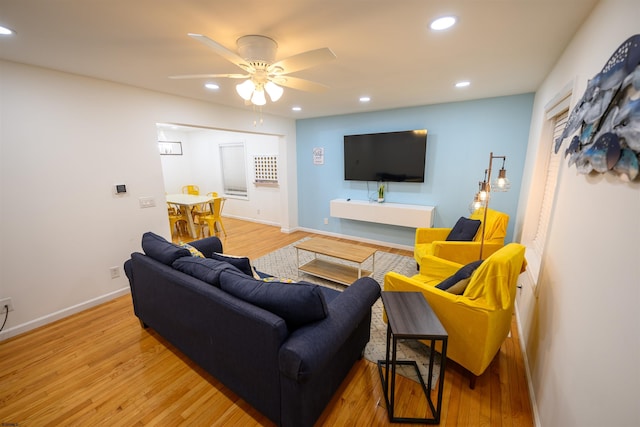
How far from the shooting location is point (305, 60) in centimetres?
151

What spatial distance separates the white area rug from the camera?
6.35 feet

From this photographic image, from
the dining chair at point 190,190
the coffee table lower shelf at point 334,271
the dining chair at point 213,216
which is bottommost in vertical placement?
the coffee table lower shelf at point 334,271

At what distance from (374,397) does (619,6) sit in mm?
2439

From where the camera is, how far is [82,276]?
8.59 feet

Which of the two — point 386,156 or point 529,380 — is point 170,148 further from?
point 529,380

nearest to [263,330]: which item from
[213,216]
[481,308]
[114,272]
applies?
[481,308]

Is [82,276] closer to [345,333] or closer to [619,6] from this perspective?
[345,333]

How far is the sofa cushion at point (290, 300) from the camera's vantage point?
1328 millimetres

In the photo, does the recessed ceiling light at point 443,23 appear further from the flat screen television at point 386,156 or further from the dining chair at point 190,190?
the dining chair at point 190,190

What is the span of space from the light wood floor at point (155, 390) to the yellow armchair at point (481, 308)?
24 cm

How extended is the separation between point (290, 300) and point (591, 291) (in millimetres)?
1353

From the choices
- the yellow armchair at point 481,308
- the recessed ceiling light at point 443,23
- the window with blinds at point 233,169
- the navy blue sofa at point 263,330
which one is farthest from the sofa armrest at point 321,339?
the window with blinds at point 233,169

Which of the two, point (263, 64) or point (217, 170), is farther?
point (217, 170)

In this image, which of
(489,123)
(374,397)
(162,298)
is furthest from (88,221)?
(489,123)
